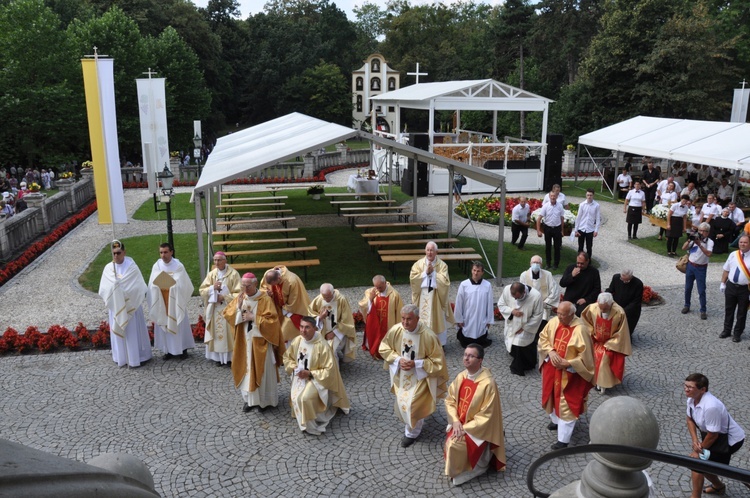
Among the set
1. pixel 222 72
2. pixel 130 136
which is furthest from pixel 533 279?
pixel 222 72

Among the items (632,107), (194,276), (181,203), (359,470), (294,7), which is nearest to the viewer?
(359,470)

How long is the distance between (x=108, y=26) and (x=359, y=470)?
117ft

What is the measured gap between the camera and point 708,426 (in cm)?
618

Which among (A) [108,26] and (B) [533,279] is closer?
(B) [533,279]

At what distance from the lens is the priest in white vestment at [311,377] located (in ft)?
25.8

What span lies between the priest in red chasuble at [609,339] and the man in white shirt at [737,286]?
3.26 meters

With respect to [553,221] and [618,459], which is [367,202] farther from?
[618,459]

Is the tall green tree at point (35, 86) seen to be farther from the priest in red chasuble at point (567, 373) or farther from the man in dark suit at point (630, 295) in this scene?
the priest in red chasuble at point (567, 373)

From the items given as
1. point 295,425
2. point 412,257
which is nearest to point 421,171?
point 412,257

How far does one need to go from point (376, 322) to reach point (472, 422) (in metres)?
3.63

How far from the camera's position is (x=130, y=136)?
3666 cm

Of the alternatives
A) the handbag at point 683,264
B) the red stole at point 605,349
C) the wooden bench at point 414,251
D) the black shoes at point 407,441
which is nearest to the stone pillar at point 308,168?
the wooden bench at point 414,251

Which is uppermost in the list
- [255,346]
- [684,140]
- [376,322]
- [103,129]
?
[103,129]

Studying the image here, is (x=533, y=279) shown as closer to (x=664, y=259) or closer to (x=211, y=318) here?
(x=211, y=318)
